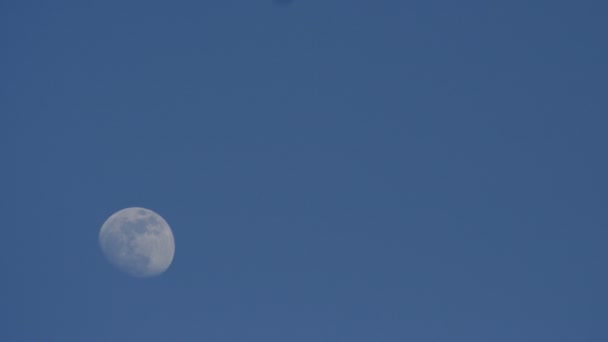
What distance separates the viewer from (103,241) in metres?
8.96

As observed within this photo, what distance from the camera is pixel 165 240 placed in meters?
8.91

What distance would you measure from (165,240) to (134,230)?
540 mm

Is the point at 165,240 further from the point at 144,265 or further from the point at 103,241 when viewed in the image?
the point at 103,241

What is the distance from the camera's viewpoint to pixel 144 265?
8781 millimetres

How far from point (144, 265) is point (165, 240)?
0.53 meters

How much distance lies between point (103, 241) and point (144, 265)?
34.2 inches

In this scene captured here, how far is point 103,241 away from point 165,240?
3.56 feet

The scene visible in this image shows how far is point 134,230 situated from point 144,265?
2.02ft

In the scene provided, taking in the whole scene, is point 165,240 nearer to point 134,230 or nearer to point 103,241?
point 134,230

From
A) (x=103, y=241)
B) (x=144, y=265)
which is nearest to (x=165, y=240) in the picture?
(x=144, y=265)
